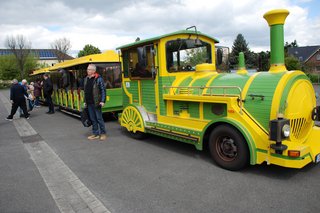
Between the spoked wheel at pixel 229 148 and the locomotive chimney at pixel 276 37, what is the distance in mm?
1256

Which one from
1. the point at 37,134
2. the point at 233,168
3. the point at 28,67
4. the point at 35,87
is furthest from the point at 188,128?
the point at 28,67

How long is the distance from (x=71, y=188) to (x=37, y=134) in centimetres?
446

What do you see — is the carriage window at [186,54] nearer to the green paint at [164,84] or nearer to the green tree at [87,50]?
the green paint at [164,84]

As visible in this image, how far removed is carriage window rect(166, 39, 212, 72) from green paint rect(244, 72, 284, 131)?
192 centimetres

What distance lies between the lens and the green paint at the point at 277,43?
164 inches

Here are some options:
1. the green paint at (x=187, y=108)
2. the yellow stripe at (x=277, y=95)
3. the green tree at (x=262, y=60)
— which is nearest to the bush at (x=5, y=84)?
the green tree at (x=262, y=60)

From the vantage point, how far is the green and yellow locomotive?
3.78 meters

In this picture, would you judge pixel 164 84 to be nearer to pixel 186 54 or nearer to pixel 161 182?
pixel 186 54

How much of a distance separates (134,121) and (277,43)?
351 cm

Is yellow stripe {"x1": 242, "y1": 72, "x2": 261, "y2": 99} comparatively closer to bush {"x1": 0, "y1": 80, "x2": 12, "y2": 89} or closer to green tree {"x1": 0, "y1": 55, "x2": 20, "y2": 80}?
green tree {"x1": 0, "y1": 55, "x2": 20, "y2": 80}

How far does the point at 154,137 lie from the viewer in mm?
6684

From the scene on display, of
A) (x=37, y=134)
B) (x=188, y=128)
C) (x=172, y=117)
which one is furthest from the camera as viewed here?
(x=37, y=134)

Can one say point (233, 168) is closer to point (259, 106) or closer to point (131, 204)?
point (259, 106)

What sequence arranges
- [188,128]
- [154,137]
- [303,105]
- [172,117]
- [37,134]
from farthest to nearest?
[37,134]
[154,137]
[172,117]
[188,128]
[303,105]
